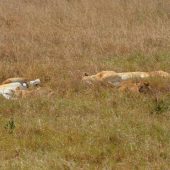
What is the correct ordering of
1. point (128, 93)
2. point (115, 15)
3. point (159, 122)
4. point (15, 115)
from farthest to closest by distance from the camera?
point (115, 15) < point (128, 93) < point (15, 115) < point (159, 122)

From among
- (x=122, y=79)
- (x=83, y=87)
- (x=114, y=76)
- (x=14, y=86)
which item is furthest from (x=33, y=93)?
(x=122, y=79)

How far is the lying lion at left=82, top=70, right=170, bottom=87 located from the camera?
24.2ft

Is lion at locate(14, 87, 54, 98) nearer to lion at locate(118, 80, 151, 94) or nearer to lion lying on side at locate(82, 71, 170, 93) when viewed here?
lion lying on side at locate(82, 71, 170, 93)

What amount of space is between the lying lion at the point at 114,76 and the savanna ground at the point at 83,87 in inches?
8.6

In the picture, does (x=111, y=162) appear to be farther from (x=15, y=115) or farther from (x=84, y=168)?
(x=15, y=115)

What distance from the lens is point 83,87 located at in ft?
23.9

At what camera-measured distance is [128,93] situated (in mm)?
6781

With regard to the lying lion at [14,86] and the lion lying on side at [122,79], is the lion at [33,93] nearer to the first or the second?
the lying lion at [14,86]

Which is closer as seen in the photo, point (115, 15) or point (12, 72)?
point (12, 72)

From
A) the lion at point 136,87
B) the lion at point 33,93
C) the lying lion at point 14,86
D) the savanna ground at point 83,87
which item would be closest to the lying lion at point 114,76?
the savanna ground at point 83,87

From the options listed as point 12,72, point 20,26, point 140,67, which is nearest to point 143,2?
point 20,26

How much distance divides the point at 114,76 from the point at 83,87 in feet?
1.87

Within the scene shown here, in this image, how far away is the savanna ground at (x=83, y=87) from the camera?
4840mm

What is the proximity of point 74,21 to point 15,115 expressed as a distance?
627 centimetres
